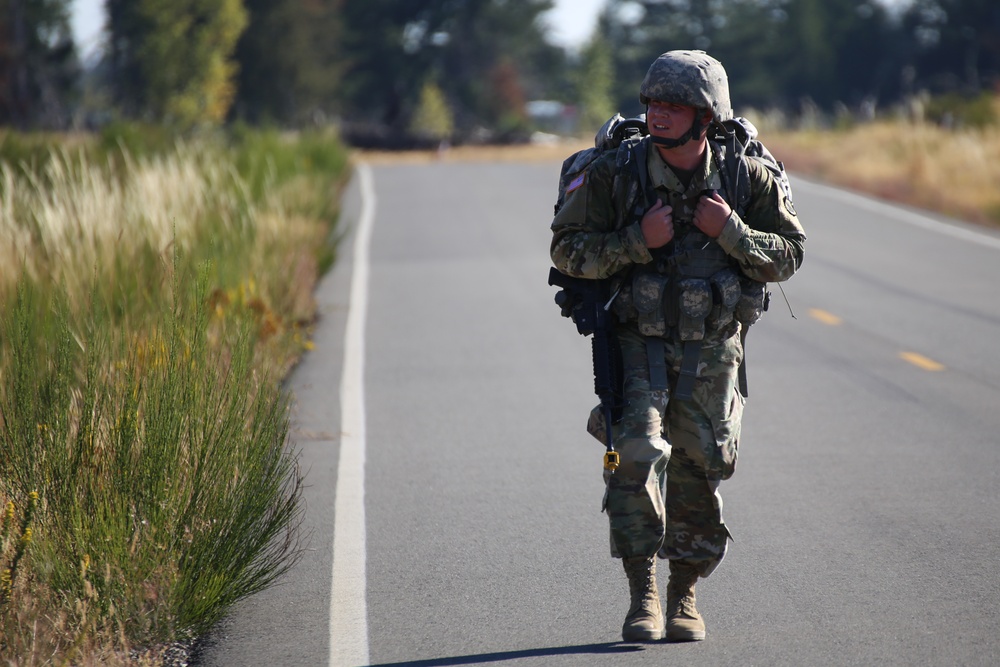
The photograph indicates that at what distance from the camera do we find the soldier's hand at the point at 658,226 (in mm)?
4359

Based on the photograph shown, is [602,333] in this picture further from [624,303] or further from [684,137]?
[684,137]

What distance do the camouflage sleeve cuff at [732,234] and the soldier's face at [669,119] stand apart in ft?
1.06

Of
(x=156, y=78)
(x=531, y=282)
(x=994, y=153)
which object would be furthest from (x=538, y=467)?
(x=156, y=78)

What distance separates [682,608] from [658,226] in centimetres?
129

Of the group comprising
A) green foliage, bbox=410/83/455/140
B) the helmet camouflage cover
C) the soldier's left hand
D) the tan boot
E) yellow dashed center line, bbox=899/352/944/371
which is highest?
the helmet camouflage cover

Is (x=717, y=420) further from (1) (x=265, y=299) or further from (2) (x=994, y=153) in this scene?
(2) (x=994, y=153)

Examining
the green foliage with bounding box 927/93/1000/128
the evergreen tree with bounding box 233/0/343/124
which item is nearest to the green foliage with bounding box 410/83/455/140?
the evergreen tree with bounding box 233/0/343/124

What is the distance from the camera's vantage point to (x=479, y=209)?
862 inches

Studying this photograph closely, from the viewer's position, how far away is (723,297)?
176 inches

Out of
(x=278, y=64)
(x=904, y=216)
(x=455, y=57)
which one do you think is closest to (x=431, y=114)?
(x=455, y=57)

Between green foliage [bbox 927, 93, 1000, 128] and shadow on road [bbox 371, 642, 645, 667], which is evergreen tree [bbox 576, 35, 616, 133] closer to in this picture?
green foliage [bbox 927, 93, 1000, 128]

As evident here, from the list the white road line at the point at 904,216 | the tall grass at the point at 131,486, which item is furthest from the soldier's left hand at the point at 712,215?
the white road line at the point at 904,216

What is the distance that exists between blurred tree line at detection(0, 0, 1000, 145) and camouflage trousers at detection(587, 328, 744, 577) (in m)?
42.1

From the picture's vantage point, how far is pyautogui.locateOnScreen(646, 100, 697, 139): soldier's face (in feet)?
14.4
